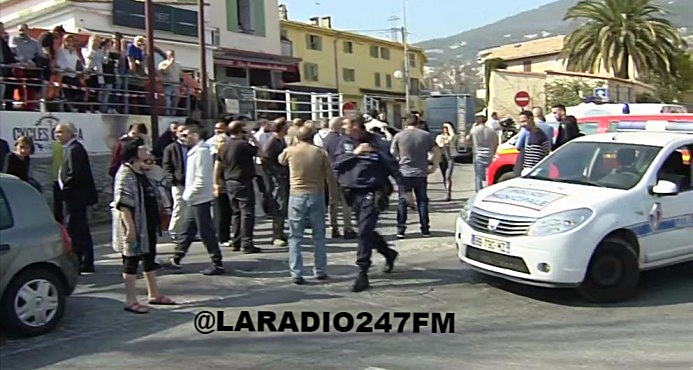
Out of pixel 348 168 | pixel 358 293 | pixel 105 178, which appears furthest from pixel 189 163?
pixel 105 178

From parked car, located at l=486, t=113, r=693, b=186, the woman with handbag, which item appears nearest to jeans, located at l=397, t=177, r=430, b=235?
parked car, located at l=486, t=113, r=693, b=186

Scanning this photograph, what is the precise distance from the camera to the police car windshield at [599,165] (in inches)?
318

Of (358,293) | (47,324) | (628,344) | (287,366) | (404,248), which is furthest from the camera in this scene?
(404,248)

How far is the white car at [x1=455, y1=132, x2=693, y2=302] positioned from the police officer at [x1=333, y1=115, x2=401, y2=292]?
36.2 inches

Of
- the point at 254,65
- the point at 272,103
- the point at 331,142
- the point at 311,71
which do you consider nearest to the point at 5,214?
the point at 331,142

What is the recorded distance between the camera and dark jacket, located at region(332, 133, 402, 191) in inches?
324

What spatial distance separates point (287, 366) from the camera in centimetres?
570

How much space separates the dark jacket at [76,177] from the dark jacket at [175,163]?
106 centimetres

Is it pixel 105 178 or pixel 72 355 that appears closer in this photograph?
pixel 72 355

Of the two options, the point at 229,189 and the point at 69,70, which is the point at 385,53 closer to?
the point at 69,70

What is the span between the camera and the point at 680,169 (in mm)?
8297

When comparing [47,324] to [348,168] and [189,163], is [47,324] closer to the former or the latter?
[189,163]

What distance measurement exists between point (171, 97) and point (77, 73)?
3.22 metres

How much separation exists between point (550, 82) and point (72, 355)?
34.3 meters
